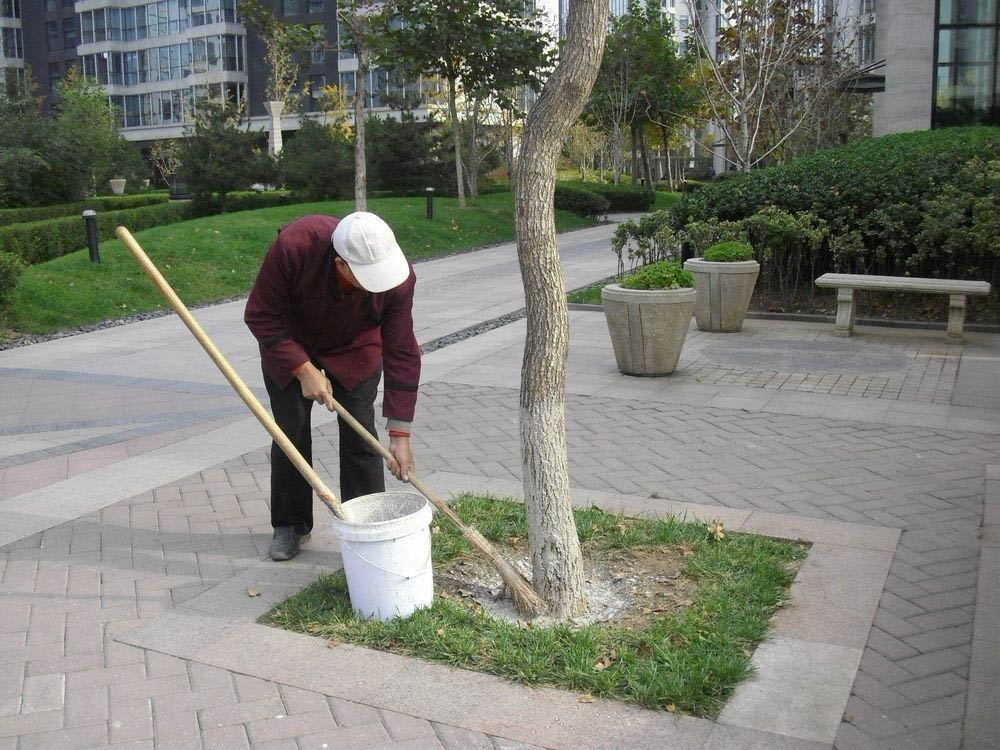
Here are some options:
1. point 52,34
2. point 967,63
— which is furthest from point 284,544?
point 52,34

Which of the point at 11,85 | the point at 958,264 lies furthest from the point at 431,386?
the point at 11,85

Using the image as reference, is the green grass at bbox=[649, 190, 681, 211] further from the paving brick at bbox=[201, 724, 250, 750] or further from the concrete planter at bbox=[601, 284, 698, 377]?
the paving brick at bbox=[201, 724, 250, 750]

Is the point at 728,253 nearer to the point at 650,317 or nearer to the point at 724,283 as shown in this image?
the point at 724,283

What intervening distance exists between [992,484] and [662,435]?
1.98m

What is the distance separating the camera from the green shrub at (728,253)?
1053cm

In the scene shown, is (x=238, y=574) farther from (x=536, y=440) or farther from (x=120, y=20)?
(x=120, y=20)

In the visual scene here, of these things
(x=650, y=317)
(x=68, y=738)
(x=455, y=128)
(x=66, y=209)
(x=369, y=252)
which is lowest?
(x=68, y=738)

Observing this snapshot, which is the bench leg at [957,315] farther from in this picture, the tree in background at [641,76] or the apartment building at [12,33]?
the apartment building at [12,33]

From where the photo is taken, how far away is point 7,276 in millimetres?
11398

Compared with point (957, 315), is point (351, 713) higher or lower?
lower

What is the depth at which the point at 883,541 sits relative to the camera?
467cm

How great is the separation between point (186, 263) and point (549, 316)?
12.7 metres

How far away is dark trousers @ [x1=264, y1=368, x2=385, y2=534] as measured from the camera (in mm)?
4453

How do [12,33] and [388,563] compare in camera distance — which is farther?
[12,33]
